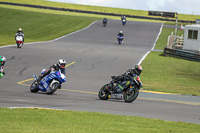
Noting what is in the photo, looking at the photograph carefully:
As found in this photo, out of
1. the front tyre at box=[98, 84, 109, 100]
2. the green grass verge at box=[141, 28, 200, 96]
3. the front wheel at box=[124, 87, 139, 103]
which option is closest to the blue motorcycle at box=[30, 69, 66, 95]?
the front tyre at box=[98, 84, 109, 100]

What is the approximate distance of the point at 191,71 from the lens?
2919 cm

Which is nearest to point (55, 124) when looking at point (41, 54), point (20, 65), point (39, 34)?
point (20, 65)

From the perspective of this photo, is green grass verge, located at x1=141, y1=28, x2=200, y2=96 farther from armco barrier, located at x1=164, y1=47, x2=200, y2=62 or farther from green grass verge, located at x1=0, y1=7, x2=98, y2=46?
green grass verge, located at x1=0, y1=7, x2=98, y2=46

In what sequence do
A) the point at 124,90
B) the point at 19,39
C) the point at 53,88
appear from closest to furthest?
the point at 124,90 → the point at 53,88 → the point at 19,39

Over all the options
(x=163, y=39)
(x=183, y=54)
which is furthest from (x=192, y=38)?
(x=163, y=39)

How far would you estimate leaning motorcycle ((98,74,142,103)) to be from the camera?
14.3 m

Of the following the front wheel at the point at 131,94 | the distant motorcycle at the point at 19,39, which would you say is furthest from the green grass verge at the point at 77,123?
the distant motorcycle at the point at 19,39

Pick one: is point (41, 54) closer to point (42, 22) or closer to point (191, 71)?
point (191, 71)

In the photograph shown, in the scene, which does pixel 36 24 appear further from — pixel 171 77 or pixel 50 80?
pixel 50 80

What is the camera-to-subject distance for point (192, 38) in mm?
41469

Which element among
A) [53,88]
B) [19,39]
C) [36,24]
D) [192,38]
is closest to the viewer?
[53,88]

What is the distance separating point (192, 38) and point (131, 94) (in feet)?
93.3

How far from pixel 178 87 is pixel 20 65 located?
1000 cm

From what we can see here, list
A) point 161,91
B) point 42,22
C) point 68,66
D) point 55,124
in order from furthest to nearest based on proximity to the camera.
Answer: point 42,22, point 68,66, point 161,91, point 55,124
